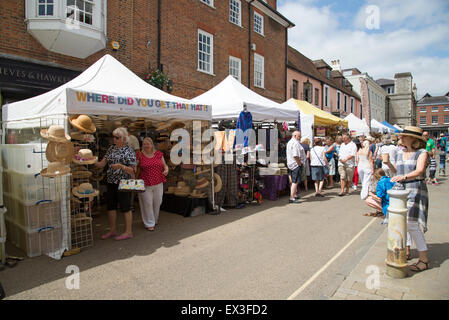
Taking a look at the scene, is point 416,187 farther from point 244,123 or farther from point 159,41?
point 159,41

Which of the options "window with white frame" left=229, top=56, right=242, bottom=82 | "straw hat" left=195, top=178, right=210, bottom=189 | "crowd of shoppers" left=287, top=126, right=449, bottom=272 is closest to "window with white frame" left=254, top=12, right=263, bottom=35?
"window with white frame" left=229, top=56, right=242, bottom=82

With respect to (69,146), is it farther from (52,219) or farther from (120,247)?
(120,247)

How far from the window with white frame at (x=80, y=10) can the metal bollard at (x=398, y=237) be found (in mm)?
9056

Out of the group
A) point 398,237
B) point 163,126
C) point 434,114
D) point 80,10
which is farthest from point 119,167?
point 434,114

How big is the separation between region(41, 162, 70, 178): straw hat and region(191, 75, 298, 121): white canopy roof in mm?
4463

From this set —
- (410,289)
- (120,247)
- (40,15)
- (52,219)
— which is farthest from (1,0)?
(410,289)

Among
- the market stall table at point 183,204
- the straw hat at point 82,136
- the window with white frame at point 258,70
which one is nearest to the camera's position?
the straw hat at point 82,136

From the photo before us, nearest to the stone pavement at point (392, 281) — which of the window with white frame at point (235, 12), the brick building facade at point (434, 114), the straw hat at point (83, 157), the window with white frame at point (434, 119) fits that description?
the straw hat at point (83, 157)

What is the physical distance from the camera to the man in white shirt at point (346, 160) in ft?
29.1

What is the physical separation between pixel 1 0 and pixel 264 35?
45.7 ft

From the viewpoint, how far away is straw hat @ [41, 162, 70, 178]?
4.16 metres

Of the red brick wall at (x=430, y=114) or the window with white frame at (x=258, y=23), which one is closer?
the window with white frame at (x=258, y=23)

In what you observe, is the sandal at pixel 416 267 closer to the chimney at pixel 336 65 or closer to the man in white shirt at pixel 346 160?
the man in white shirt at pixel 346 160

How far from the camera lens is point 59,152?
4.29 meters
